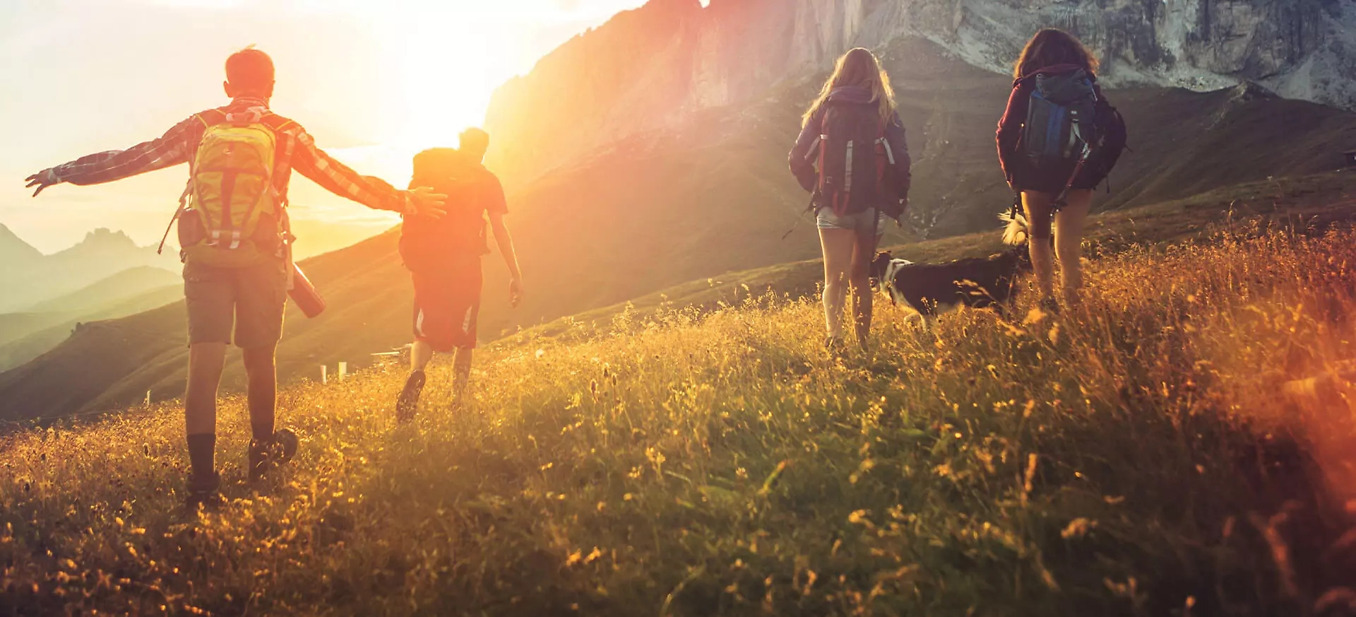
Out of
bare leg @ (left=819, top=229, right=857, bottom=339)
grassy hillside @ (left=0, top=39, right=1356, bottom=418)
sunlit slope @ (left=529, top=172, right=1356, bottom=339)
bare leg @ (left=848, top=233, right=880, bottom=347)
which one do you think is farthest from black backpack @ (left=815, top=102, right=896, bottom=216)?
grassy hillside @ (left=0, top=39, right=1356, bottom=418)

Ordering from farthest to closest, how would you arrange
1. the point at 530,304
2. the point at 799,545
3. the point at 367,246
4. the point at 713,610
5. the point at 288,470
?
the point at 367,246, the point at 530,304, the point at 288,470, the point at 799,545, the point at 713,610

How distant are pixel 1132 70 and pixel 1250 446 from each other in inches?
8524

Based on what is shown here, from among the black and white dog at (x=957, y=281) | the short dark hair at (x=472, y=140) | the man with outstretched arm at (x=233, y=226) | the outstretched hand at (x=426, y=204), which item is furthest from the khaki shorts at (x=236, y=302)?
the black and white dog at (x=957, y=281)

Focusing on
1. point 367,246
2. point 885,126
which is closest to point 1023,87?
point 885,126

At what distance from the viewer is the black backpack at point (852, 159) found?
5973mm

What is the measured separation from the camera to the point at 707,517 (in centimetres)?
322

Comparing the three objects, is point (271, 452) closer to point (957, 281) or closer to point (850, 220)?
point (850, 220)

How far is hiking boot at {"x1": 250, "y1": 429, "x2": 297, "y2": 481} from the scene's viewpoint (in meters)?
4.88

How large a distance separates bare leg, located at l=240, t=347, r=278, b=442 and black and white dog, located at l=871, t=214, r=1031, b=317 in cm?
524

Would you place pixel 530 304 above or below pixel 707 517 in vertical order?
below

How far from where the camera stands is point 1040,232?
6023mm

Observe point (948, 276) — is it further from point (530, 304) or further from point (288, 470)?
point (530, 304)

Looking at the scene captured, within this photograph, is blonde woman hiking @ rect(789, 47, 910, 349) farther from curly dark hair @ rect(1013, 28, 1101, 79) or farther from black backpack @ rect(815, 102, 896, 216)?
curly dark hair @ rect(1013, 28, 1101, 79)

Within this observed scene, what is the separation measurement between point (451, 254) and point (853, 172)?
3.87 meters
